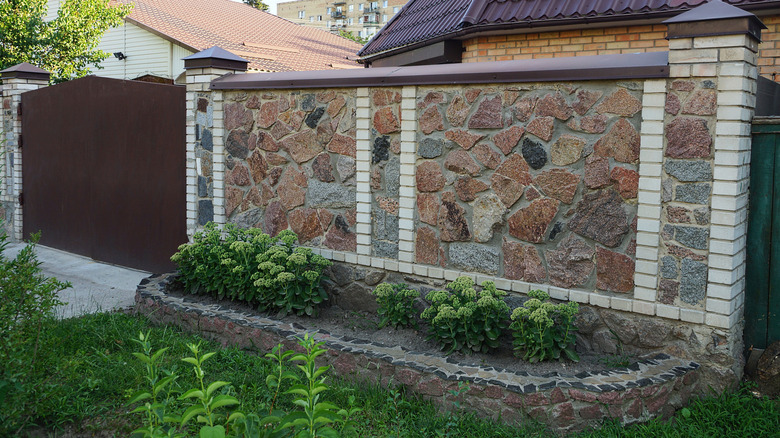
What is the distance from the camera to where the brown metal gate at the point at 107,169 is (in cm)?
798

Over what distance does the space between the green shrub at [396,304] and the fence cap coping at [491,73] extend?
1.68 meters

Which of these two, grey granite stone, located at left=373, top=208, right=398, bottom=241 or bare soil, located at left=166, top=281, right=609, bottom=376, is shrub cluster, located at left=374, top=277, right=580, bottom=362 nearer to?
bare soil, located at left=166, top=281, right=609, bottom=376

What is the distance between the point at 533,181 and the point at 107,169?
620 centimetres

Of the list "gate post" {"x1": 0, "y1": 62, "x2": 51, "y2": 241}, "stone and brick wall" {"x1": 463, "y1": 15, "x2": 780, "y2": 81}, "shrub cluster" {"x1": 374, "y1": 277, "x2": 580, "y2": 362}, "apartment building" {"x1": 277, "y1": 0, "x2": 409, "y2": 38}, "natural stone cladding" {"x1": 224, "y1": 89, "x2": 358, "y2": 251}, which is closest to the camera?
"shrub cluster" {"x1": 374, "y1": 277, "x2": 580, "y2": 362}

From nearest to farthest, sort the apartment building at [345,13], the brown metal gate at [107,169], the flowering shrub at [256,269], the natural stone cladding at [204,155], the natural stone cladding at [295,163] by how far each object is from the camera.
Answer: the flowering shrub at [256,269] → the natural stone cladding at [295,163] → the natural stone cladding at [204,155] → the brown metal gate at [107,169] → the apartment building at [345,13]

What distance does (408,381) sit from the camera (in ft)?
14.7

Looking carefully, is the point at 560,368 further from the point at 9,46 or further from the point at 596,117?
the point at 9,46

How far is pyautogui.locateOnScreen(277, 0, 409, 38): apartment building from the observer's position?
72562mm

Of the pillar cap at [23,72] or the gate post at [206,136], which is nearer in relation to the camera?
the gate post at [206,136]

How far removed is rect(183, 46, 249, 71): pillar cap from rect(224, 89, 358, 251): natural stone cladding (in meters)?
0.39

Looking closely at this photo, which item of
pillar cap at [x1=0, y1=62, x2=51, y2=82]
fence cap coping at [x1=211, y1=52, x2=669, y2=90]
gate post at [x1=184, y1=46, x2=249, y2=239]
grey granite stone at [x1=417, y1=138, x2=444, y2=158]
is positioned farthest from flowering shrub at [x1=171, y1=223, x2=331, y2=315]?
pillar cap at [x1=0, y1=62, x2=51, y2=82]

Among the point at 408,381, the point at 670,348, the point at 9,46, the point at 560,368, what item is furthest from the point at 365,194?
the point at 9,46

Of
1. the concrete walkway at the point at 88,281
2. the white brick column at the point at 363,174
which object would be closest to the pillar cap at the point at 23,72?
the concrete walkway at the point at 88,281

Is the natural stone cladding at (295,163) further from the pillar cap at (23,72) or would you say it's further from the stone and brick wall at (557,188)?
the pillar cap at (23,72)
